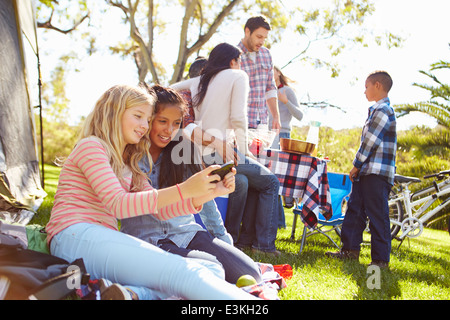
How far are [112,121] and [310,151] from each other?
2222mm

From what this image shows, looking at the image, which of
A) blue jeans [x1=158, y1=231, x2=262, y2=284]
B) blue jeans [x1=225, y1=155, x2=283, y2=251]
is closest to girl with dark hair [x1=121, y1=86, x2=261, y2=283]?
blue jeans [x1=158, y1=231, x2=262, y2=284]

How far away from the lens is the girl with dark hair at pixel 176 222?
2.31 metres

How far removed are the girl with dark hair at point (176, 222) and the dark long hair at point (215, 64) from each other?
591 mm

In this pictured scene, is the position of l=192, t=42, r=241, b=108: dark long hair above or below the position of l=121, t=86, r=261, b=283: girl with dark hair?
above

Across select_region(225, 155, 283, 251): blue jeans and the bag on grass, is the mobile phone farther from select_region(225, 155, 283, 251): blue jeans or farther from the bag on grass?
→ select_region(225, 155, 283, 251): blue jeans

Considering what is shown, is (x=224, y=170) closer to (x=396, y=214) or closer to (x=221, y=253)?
(x=221, y=253)

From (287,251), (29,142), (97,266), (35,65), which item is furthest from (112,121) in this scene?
(35,65)

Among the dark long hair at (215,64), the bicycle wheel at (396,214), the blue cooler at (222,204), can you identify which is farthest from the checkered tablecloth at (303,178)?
the bicycle wheel at (396,214)

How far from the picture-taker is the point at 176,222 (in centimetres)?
243

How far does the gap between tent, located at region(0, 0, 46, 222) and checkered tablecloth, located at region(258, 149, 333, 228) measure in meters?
2.27

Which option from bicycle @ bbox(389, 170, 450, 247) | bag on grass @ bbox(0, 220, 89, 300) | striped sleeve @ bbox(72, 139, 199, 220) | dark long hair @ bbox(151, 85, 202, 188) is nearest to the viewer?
bag on grass @ bbox(0, 220, 89, 300)

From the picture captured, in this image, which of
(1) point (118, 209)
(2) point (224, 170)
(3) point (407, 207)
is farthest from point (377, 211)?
(1) point (118, 209)

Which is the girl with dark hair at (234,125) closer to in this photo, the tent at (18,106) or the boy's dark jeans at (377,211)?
the boy's dark jeans at (377,211)

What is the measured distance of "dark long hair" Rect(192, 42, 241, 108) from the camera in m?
3.22
